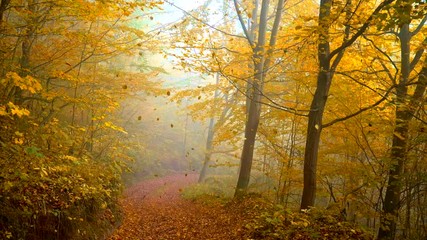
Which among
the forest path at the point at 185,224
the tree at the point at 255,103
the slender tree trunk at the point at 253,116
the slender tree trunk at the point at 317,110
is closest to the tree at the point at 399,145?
the slender tree trunk at the point at 317,110

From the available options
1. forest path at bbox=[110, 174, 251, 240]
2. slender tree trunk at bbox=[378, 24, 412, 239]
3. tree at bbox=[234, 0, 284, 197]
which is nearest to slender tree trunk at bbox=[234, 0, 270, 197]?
tree at bbox=[234, 0, 284, 197]

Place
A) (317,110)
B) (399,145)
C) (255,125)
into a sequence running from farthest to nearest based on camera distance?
(255,125)
(399,145)
(317,110)

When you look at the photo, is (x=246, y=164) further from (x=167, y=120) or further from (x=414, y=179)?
(x=167, y=120)

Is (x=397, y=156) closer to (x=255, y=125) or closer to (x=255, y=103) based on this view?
(x=255, y=125)

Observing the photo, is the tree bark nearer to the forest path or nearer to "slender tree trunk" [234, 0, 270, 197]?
the forest path

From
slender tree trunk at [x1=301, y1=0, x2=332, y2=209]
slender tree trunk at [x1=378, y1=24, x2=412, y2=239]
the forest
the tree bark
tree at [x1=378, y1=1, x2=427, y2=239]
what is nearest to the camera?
the forest

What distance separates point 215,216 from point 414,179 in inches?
210

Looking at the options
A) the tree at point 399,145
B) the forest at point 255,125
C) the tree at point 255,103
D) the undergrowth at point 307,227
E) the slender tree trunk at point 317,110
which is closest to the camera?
the forest at point 255,125

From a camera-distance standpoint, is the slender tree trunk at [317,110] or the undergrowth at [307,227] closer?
the undergrowth at [307,227]

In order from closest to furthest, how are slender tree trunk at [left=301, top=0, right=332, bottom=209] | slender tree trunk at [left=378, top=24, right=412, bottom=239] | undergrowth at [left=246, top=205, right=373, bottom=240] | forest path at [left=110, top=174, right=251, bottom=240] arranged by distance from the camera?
undergrowth at [left=246, top=205, right=373, bottom=240] < slender tree trunk at [left=301, top=0, right=332, bottom=209] < slender tree trunk at [left=378, top=24, right=412, bottom=239] < forest path at [left=110, top=174, right=251, bottom=240]

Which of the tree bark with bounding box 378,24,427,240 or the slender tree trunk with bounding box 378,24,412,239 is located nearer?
the tree bark with bounding box 378,24,427,240

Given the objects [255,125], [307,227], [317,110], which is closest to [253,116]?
[255,125]

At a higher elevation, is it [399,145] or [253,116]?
[253,116]

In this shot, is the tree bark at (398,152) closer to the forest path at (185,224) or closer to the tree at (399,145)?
the tree at (399,145)
